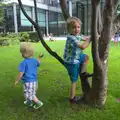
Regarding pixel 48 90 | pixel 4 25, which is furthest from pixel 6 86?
pixel 4 25

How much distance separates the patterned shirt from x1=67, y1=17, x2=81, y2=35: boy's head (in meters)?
0.08

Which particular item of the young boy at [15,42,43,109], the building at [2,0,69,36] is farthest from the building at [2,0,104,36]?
the young boy at [15,42,43,109]

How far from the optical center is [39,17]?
4128 centimetres

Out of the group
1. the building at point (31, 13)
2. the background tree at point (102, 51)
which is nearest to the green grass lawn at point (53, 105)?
the background tree at point (102, 51)

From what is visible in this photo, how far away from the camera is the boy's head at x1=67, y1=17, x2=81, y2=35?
432 cm

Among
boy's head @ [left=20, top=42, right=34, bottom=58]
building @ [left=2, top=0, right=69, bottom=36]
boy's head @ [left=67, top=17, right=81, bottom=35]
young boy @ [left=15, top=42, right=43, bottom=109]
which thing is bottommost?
young boy @ [left=15, top=42, right=43, bottom=109]

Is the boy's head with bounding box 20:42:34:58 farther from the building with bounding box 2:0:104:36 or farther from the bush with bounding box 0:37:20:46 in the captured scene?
the building with bounding box 2:0:104:36

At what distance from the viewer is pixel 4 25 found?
121 feet

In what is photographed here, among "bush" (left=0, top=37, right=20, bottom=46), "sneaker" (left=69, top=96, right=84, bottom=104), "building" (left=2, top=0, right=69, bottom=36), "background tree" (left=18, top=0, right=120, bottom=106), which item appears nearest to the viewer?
"background tree" (left=18, top=0, right=120, bottom=106)

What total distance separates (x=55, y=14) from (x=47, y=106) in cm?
3941

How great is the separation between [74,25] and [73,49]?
0.39m

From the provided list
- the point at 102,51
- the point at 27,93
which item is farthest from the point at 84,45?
the point at 27,93

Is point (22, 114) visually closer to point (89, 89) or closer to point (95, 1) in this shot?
point (89, 89)

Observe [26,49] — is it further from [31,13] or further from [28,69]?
[31,13]
